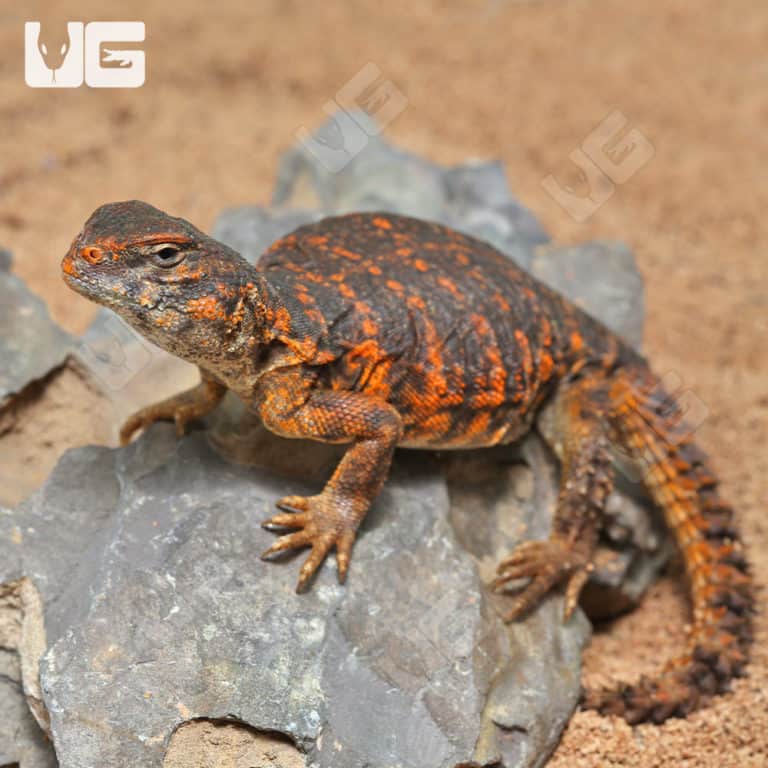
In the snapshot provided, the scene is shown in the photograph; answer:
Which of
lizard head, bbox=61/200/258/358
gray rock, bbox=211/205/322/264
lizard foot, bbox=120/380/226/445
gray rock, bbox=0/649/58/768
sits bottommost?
gray rock, bbox=0/649/58/768

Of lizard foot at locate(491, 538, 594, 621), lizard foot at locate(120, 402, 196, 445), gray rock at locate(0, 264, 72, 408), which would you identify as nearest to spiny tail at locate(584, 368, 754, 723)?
lizard foot at locate(491, 538, 594, 621)

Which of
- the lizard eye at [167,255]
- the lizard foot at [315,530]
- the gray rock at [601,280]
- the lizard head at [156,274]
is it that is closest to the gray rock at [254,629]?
the lizard foot at [315,530]

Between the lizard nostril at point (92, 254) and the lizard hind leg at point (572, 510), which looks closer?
the lizard nostril at point (92, 254)

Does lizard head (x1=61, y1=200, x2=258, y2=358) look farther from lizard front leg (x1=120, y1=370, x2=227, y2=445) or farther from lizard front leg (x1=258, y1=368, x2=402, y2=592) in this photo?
lizard front leg (x1=120, y1=370, x2=227, y2=445)

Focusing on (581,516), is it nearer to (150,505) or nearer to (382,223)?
(382,223)

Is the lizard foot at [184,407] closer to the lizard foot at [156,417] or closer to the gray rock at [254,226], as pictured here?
the lizard foot at [156,417]

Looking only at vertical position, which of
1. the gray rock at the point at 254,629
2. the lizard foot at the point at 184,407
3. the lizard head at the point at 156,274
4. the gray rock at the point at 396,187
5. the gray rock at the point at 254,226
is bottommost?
the gray rock at the point at 254,629

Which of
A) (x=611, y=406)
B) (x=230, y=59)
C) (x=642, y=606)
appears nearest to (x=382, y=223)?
(x=611, y=406)
